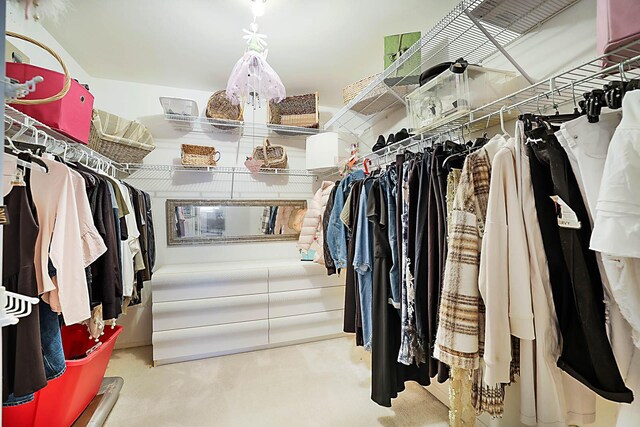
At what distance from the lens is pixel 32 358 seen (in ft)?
3.30

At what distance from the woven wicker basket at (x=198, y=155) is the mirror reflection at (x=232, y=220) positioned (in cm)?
41

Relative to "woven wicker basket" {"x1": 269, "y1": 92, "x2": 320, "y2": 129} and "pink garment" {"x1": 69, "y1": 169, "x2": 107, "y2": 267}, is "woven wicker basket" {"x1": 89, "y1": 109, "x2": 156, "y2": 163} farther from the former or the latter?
"woven wicker basket" {"x1": 269, "y1": 92, "x2": 320, "y2": 129}

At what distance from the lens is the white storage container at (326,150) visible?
2.71 metres

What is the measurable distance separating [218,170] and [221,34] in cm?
126

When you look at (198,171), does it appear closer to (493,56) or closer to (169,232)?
(169,232)

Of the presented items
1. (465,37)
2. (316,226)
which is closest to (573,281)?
(465,37)

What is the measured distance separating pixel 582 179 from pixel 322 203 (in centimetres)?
187

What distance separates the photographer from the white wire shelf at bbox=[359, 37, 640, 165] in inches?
32.4

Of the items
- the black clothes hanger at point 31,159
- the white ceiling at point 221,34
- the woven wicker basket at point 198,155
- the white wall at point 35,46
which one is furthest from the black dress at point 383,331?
the white wall at point 35,46

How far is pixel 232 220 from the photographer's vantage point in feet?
9.82

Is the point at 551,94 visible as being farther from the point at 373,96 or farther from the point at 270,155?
the point at 270,155

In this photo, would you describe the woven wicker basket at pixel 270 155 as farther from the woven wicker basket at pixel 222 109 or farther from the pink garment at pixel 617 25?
the pink garment at pixel 617 25

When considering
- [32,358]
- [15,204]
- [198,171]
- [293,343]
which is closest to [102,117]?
[198,171]

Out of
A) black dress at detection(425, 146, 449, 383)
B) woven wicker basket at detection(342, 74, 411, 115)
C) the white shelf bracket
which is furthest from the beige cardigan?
woven wicker basket at detection(342, 74, 411, 115)
